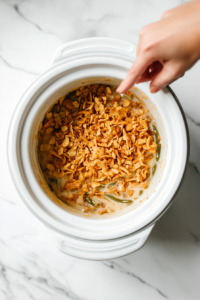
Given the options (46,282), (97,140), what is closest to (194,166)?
(97,140)

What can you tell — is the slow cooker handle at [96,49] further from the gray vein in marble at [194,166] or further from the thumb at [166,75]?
the gray vein in marble at [194,166]

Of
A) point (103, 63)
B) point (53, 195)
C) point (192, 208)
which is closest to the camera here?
point (103, 63)

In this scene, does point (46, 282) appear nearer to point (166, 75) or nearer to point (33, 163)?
point (33, 163)

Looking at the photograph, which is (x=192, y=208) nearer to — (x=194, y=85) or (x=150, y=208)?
(x=150, y=208)

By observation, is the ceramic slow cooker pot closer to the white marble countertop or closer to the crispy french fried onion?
the crispy french fried onion

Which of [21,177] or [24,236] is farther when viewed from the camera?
[24,236]

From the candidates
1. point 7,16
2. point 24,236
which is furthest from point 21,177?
point 7,16

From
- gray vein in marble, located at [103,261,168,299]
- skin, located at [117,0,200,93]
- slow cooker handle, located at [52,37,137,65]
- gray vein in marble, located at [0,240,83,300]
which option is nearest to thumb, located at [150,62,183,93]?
skin, located at [117,0,200,93]

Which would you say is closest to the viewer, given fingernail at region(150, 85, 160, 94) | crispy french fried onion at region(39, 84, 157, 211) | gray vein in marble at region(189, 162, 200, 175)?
fingernail at region(150, 85, 160, 94)
